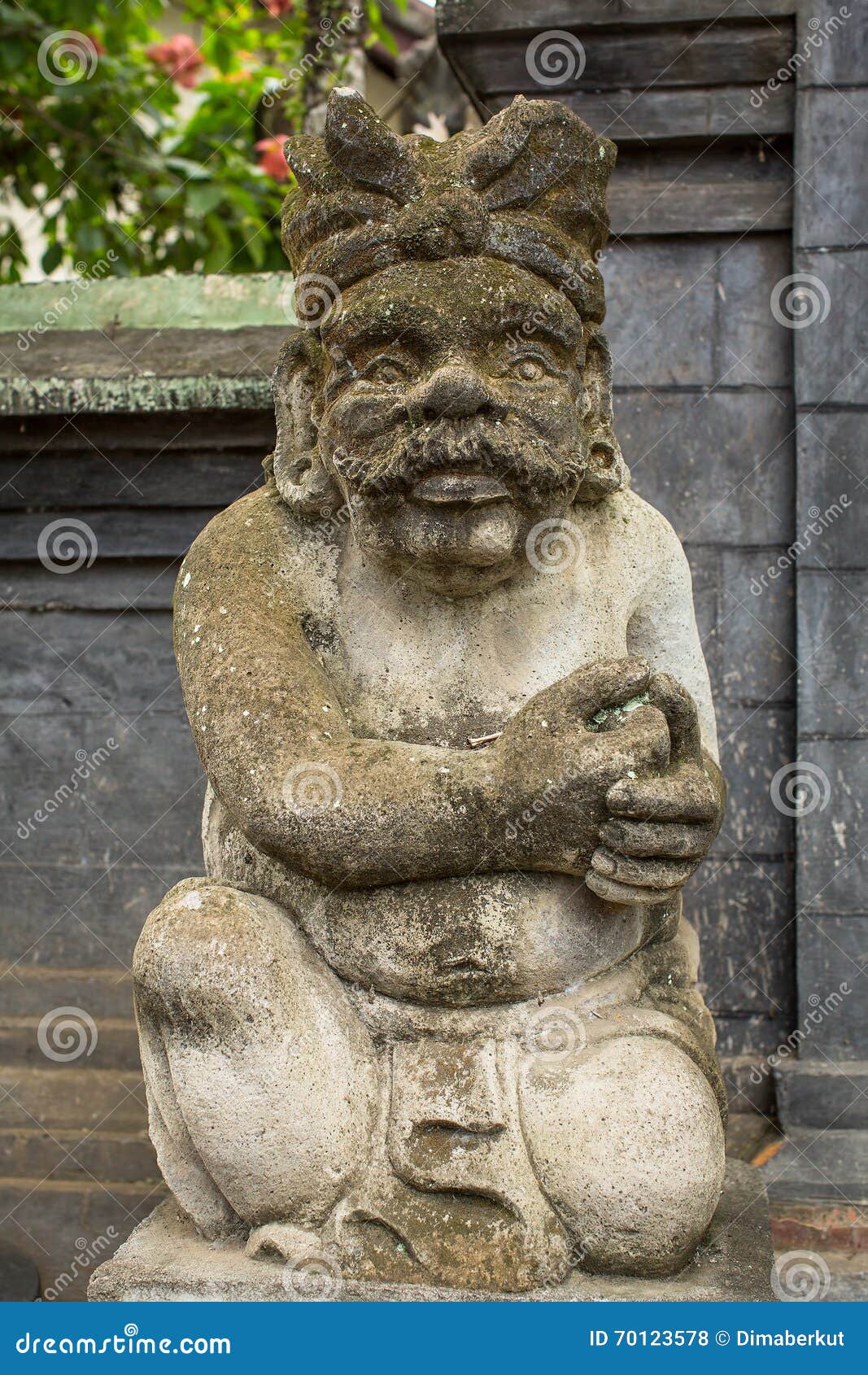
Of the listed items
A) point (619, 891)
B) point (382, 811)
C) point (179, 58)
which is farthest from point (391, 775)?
point (179, 58)

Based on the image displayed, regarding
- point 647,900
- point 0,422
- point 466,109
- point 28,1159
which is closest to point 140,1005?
point 647,900

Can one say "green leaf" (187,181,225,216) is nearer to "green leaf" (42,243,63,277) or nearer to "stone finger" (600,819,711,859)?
"green leaf" (42,243,63,277)

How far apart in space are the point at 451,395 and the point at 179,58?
17.7ft

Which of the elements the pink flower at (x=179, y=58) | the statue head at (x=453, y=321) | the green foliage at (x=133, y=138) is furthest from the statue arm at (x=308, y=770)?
the pink flower at (x=179, y=58)

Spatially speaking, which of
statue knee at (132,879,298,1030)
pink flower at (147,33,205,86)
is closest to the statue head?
statue knee at (132,879,298,1030)

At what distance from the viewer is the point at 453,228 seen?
2611mm

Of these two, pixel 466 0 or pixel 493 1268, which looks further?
pixel 466 0

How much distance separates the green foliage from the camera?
6051 millimetres

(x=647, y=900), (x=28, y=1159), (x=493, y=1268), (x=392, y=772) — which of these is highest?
(x=392, y=772)

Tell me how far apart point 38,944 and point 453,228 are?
117 inches

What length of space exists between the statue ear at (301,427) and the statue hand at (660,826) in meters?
0.78

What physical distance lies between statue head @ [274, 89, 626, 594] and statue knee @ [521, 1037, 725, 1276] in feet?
3.19

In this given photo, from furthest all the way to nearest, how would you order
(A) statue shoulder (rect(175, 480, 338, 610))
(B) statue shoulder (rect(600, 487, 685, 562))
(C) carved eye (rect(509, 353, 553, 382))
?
(B) statue shoulder (rect(600, 487, 685, 562)) < (A) statue shoulder (rect(175, 480, 338, 610)) < (C) carved eye (rect(509, 353, 553, 382))

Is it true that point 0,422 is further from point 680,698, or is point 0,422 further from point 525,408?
point 680,698
